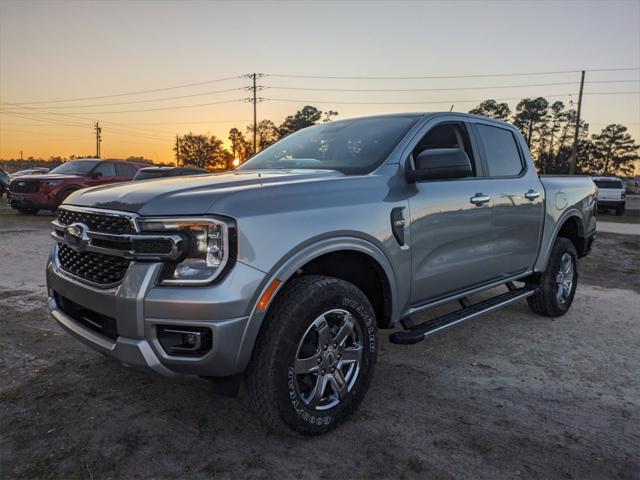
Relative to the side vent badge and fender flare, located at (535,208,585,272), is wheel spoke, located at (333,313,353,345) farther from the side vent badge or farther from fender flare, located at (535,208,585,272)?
fender flare, located at (535,208,585,272)

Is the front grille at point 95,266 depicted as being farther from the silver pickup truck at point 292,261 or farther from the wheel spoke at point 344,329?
the wheel spoke at point 344,329

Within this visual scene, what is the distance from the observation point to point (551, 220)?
4.62 metres

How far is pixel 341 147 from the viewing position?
3.50 m

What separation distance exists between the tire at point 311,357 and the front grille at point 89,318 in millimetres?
717

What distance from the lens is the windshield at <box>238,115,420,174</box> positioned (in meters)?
3.22

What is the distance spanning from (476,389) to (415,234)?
1154 millimetres

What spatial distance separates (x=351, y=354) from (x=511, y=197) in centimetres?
221

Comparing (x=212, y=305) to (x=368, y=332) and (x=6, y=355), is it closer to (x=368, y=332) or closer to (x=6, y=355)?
(x=368, y=332)

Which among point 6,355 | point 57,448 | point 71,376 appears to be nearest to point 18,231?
point 6,355

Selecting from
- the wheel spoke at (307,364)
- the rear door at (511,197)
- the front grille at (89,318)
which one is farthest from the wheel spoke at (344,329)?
the rear door at (511,197)

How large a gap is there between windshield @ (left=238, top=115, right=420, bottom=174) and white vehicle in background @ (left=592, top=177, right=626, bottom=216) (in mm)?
22691

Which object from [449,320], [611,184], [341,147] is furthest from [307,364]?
[611,184]

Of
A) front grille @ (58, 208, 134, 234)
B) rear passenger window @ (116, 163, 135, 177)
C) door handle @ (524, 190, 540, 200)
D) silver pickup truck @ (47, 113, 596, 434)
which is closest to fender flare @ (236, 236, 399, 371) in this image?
silver pickup truck @ (47, 113, 596, 434)

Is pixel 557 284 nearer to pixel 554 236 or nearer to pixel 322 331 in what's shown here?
pixel 554 236
